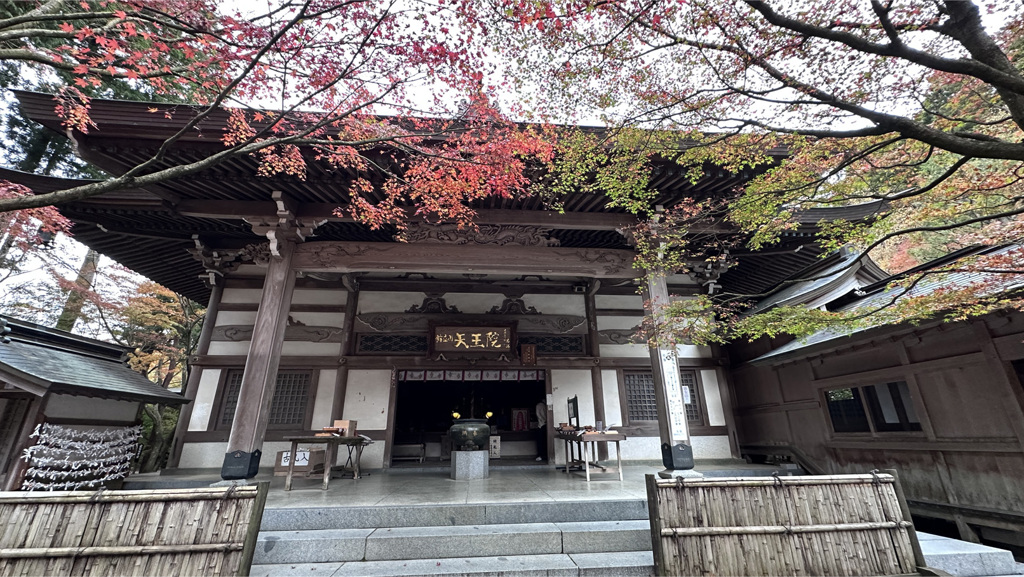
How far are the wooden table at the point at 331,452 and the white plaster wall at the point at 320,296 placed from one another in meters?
3.06

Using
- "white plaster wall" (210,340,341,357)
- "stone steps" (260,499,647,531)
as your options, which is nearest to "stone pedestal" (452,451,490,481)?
"stone steps" (260,499,647,531)

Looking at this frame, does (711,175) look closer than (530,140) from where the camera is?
No

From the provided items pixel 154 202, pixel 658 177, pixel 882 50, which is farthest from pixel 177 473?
pixel 882 50

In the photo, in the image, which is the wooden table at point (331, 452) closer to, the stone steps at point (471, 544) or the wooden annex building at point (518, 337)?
the wooden annex building at point (518, 337)

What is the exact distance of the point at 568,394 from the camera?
8898 mm

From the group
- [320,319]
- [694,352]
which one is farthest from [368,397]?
[694,352]

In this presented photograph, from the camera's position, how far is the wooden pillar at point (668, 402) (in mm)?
5625

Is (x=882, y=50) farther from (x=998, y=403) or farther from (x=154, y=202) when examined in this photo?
(x=154, y=202)

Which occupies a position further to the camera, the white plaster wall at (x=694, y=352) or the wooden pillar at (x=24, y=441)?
the white plaster wall at (x=694, y=352)

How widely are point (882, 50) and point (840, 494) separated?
369 centimetres

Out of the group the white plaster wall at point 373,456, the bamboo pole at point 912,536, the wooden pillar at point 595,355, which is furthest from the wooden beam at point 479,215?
the white plaster wall at point 373,456

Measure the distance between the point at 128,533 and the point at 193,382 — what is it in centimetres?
598

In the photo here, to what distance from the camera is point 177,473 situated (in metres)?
7.08

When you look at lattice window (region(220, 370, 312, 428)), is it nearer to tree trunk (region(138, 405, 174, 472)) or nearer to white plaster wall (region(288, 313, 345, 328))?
white plaster wall (region(288, 313, 345, 328))
